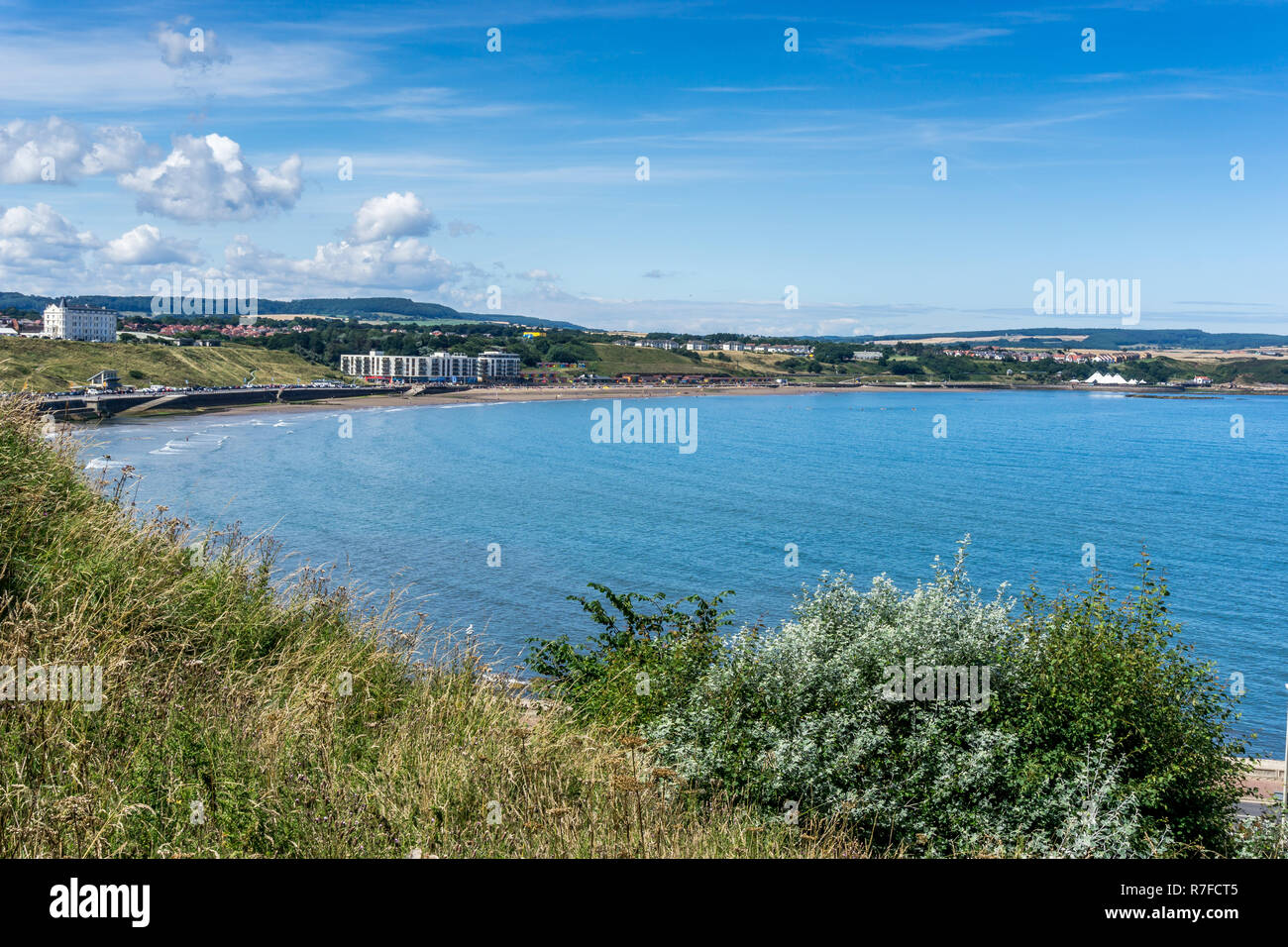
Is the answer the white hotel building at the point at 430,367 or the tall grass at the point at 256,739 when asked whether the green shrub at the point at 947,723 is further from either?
the white hotel building at the point at 430,367

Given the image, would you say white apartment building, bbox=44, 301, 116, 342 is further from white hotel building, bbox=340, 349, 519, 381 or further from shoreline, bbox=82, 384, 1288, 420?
shoreline, bbox=82, 384, 1288, 420

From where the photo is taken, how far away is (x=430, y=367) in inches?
6442

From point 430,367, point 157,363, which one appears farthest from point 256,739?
point 430,367

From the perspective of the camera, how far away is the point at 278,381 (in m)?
130

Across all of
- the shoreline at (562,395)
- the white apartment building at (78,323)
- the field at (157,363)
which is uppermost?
the white apartment building at (78,323)

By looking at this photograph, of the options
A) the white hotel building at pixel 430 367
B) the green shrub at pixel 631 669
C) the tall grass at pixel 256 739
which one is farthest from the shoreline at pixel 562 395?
the tall grass at pixel 256 739

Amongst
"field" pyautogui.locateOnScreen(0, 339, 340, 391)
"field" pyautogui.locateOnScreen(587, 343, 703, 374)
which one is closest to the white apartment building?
"field" pyautogui.locateOnScreen(0, 339, 340, 391)

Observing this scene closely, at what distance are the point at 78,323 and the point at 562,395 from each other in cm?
7387
